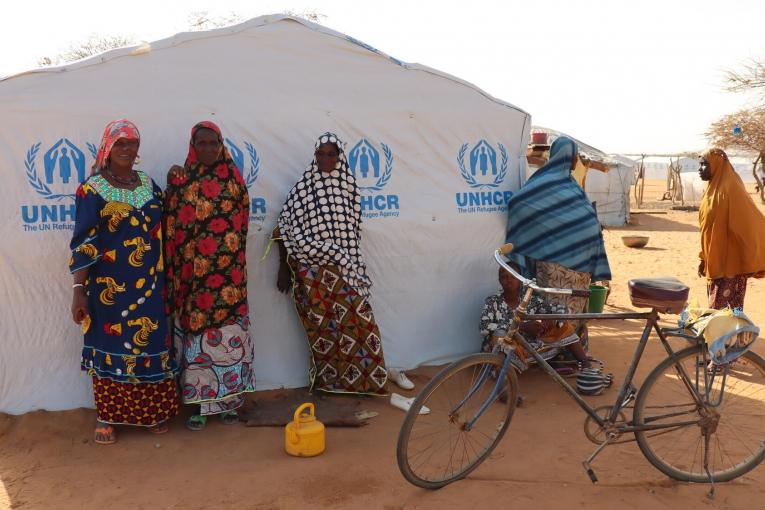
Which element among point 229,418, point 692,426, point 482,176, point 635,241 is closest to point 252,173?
point 229,418

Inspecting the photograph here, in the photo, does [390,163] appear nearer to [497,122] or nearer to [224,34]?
[497,122]

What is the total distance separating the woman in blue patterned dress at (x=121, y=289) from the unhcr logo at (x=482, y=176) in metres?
2.42

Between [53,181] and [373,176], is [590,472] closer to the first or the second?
[373,176]

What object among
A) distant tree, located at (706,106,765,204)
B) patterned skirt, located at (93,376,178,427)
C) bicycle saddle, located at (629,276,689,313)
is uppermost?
distant tree, located at (706,106,765,204)

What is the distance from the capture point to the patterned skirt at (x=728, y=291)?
16.5 feet

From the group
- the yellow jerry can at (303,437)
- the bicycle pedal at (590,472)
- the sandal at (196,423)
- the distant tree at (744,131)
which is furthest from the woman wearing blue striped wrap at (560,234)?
the distant tree at (744,131)

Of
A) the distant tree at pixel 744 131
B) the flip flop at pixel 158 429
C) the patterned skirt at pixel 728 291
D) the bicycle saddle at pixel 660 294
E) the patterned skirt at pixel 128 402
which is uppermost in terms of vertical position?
the distant tree at pixel 744 131

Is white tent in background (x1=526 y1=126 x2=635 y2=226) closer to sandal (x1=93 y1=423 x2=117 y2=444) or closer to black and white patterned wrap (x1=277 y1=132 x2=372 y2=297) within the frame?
black and white patterned wrap (x1=277 y1=132 x2=372 y2=297)

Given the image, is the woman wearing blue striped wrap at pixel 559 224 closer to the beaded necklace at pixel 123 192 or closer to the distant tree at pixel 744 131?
the beaded necklace at pixel 123 192

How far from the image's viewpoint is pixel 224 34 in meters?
4.27

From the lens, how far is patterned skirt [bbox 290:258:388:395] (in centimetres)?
421

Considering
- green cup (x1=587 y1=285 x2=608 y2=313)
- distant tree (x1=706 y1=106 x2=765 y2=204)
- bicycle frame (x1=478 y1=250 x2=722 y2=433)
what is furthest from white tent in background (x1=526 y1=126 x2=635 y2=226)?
bicycle frame (x1=478 y1=250 x2=722 y2=433)

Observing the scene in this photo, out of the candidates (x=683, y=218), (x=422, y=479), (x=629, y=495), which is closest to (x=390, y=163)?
(x=422, y=479)

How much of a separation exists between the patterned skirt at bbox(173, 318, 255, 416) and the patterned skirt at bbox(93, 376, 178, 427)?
0.19m
